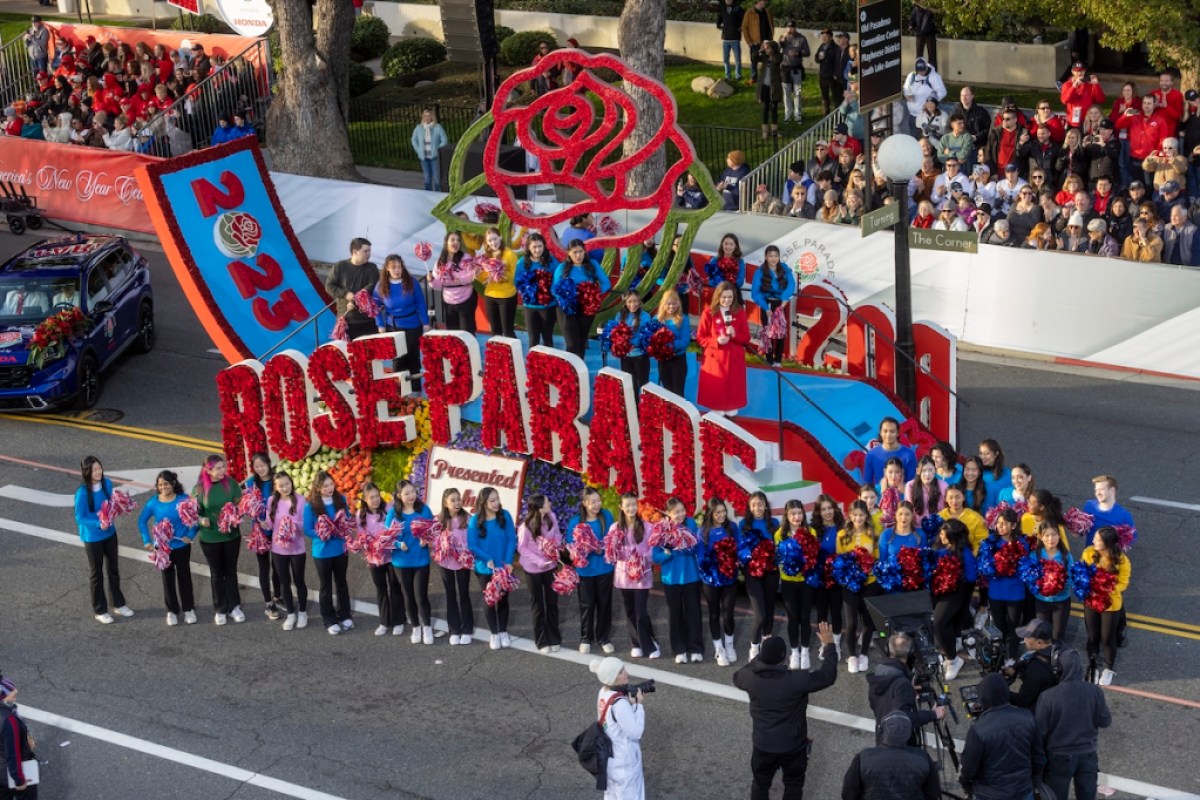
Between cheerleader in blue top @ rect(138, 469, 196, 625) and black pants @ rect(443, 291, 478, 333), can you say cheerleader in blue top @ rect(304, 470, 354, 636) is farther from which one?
black pants @ rect(443, 291, 478, 333)

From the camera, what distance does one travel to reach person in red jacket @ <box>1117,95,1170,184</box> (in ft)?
78.1

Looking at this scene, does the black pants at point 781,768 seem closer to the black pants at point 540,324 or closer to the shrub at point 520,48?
the black pants at point 540,324

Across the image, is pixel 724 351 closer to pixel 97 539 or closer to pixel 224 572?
pixel 224 572

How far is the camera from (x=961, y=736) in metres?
14.1

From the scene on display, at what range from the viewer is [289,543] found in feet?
52.1

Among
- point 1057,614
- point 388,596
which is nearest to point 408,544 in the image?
point 388,596

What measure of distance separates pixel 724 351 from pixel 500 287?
9.53 feet

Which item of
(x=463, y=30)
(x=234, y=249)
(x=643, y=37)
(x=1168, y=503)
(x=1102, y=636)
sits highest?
(x=643, y=37)

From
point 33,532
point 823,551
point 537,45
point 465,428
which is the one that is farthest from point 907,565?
point 537,45

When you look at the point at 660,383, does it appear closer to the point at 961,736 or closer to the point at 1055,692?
the point at 961,736

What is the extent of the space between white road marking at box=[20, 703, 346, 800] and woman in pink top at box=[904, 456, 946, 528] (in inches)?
224

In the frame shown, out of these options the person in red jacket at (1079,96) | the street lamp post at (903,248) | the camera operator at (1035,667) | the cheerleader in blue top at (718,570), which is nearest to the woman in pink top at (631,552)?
the cheerleader in blue top at (718,570)

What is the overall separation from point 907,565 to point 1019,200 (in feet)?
31.0

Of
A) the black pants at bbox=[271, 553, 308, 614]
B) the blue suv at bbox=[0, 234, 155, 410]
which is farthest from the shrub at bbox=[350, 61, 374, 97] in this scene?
the black pants at bbox=[271, 553, 308, 614]
